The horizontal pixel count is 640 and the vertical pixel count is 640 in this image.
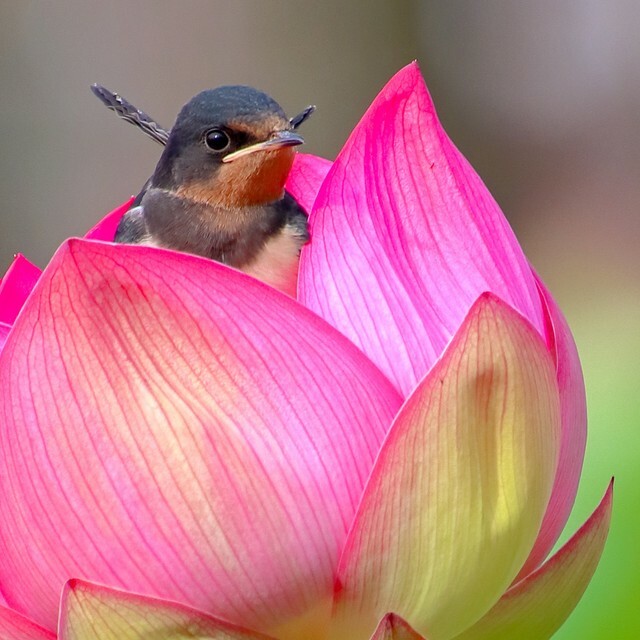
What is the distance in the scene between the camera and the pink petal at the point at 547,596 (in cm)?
27

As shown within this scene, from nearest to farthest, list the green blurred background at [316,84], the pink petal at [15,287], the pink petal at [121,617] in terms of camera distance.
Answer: the pink petal at [121,617]
the pink petal at [15,287]
the green blurred background at [316,84]

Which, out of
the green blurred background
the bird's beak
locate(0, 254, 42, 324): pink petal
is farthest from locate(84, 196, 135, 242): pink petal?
the green blurred background

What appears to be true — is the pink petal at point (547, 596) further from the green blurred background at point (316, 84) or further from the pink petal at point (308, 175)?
the green blurred background at point (316, 84)

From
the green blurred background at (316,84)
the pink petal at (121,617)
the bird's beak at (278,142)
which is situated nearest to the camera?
the pink petal at (121,617)

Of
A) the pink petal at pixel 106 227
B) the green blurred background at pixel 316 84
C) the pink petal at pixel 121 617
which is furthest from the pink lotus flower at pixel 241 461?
the green blurred background at pixel 316 84

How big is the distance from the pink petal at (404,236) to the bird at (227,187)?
194mm

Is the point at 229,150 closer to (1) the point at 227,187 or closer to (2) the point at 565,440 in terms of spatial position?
(1) the point at 227,187

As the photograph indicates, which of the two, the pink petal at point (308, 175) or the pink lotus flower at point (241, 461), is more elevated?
the pink petal at point (308, 175)

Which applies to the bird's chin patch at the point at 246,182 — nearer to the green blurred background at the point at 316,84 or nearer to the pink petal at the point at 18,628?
the pink petal at the point at 18,628

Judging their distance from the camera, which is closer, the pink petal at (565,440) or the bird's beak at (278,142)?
the pink petal at (565,440)

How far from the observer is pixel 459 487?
25cm

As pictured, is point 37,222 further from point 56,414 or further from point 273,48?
point 56,414

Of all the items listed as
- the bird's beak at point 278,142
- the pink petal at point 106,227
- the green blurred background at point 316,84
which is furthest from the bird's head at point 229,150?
the green blurred background at point 316,84

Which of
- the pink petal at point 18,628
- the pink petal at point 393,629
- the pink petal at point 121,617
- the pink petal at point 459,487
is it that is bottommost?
the pink petal at point 18,628
